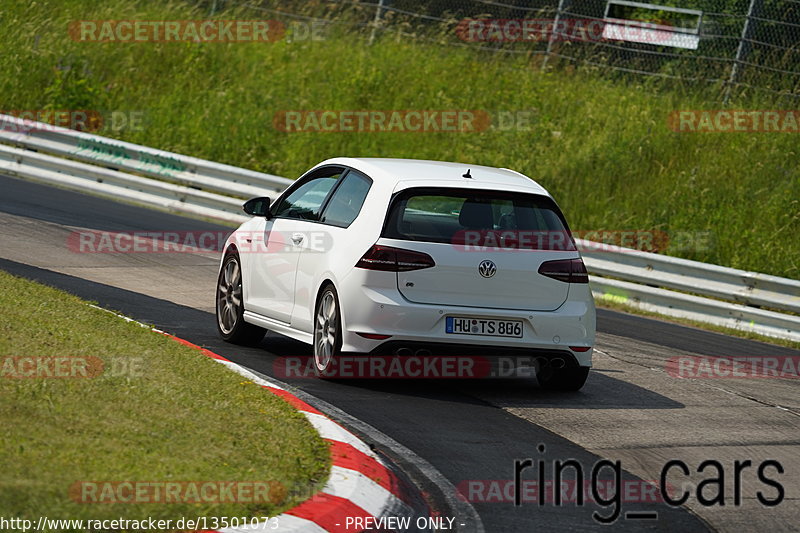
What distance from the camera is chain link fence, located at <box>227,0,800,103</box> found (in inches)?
961

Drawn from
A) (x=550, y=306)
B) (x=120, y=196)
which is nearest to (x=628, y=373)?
(x=550, y=306)

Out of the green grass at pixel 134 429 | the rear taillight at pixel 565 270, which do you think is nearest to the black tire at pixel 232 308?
the green grass at pixel 134 429

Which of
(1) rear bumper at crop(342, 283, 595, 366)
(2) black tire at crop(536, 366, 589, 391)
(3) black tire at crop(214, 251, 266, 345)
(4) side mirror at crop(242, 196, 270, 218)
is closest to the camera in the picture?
(1) rear bumper at crop(342, 283, 595, 366)

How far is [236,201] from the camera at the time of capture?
20.9 m

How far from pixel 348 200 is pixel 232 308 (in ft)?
5.88

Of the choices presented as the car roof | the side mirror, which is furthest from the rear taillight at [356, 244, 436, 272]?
the side mirror

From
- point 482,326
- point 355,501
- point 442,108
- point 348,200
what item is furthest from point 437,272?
point 442,108

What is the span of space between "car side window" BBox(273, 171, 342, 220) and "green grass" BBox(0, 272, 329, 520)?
176cm

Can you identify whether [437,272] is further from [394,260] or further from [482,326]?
[482,326]

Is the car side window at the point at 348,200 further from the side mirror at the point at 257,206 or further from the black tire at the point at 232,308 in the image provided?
the black tire at the point at 232,308

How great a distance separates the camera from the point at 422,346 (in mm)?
9102

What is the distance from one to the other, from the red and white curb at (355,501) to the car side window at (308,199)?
10.3 feet

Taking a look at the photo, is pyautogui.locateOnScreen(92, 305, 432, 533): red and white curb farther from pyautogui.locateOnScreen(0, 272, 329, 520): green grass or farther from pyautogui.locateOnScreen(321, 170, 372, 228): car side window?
pyautogui.locateOnScreen(321, 170, 372, 228): car side window

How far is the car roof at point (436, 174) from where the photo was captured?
948 cm
